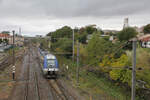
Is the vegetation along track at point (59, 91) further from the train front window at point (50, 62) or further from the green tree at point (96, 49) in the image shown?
the green tree at point (96, 49)

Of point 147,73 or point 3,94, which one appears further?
point 147,73

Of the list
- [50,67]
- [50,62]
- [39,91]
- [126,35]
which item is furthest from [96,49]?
[126,35]

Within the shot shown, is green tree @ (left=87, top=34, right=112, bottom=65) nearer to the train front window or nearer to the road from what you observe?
the train front window

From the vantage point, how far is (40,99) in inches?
537

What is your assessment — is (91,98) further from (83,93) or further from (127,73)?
→ (127,73)

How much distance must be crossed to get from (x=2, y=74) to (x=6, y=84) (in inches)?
229

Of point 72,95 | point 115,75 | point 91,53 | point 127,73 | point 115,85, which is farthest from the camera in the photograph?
point 91,53

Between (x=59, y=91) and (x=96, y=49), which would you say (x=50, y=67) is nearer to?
(x=59, y=91)

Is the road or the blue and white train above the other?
the blue and white train

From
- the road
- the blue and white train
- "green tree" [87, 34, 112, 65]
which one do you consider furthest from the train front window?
"green tree" [87, 34, 112, 65]

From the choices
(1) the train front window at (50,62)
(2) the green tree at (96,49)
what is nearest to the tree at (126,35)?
(2) the green tree at (96,49)

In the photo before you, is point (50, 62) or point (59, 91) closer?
point (59, 91)

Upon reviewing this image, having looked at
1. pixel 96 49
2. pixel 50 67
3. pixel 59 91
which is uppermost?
pixel 96 49

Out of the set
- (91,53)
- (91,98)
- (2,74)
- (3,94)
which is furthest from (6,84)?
(91,53)
